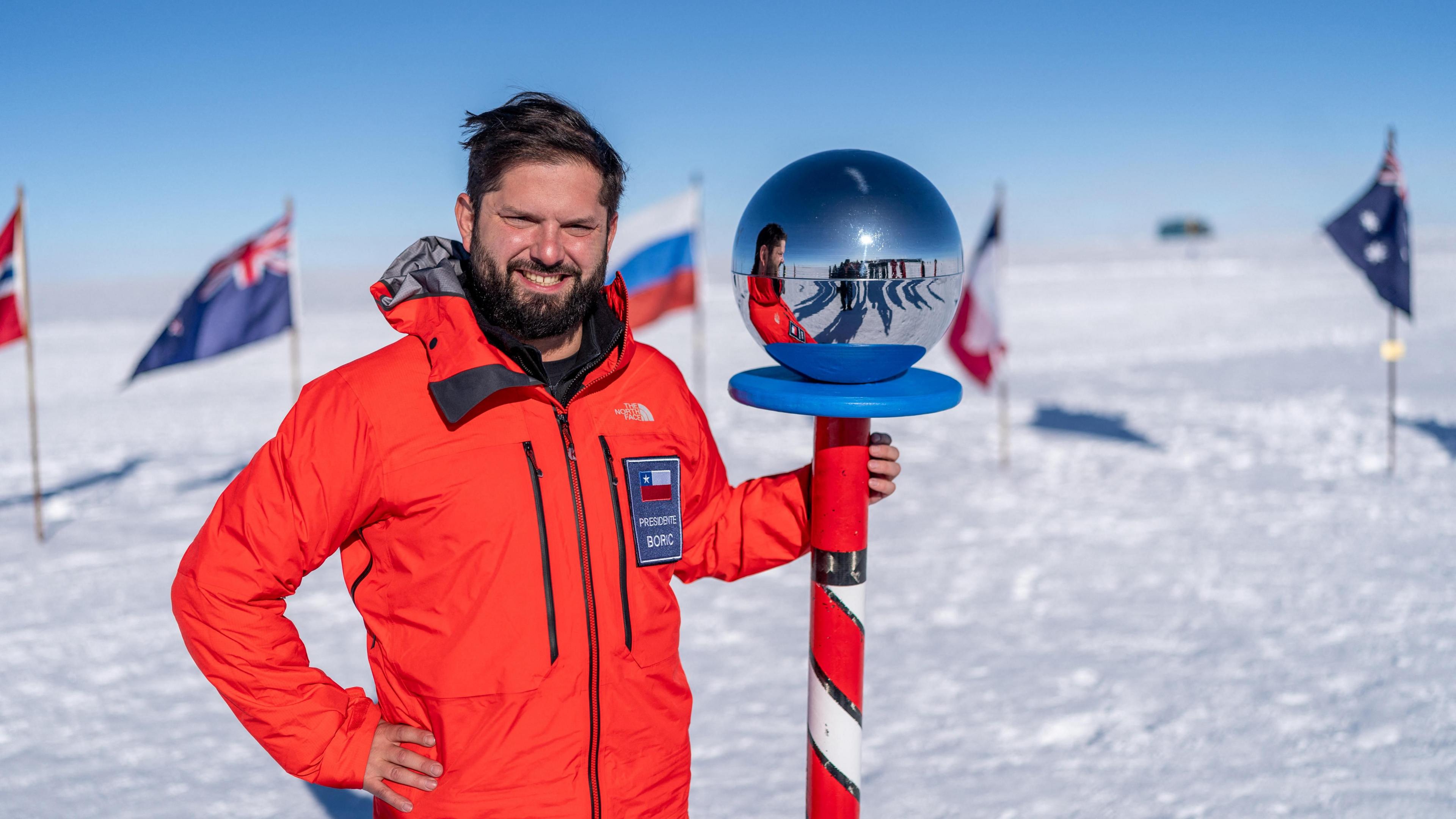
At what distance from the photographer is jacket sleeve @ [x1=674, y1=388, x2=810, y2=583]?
208 centimetres

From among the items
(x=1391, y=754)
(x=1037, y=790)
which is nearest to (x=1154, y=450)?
(x=1391, y=754)

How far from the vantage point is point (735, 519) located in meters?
2.14

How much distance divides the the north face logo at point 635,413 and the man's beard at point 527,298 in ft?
0.68

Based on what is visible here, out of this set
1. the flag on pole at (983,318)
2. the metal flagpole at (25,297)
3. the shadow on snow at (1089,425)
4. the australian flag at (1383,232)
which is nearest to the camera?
the metal flagpole at (25,297)

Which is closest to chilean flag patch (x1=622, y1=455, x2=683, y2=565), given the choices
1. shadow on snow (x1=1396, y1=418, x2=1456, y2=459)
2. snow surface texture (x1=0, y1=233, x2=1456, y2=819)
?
snow surface texture (x1=0, y1=233, x2=1456, y2=819)

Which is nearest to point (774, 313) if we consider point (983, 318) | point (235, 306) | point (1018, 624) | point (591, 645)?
point (591, 645)

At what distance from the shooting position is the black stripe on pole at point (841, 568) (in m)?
1.81

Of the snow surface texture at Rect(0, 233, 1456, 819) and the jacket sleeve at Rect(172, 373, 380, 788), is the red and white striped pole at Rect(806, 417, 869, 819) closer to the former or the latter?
the jacket sleeve at Rect(172, 373, 380, 788)

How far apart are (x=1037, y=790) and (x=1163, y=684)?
117 cm

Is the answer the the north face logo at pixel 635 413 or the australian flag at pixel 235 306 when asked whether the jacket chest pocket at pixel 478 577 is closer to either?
the the north face logo at pixel 635 413

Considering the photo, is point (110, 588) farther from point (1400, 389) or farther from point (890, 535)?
point (1400, 389)

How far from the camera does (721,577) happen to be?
2133 mm

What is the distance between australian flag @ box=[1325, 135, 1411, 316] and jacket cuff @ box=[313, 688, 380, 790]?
310 inches

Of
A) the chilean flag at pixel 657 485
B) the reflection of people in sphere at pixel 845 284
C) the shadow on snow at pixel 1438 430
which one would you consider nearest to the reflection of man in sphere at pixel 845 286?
the reflection of people in sphere at pixel 845 284
